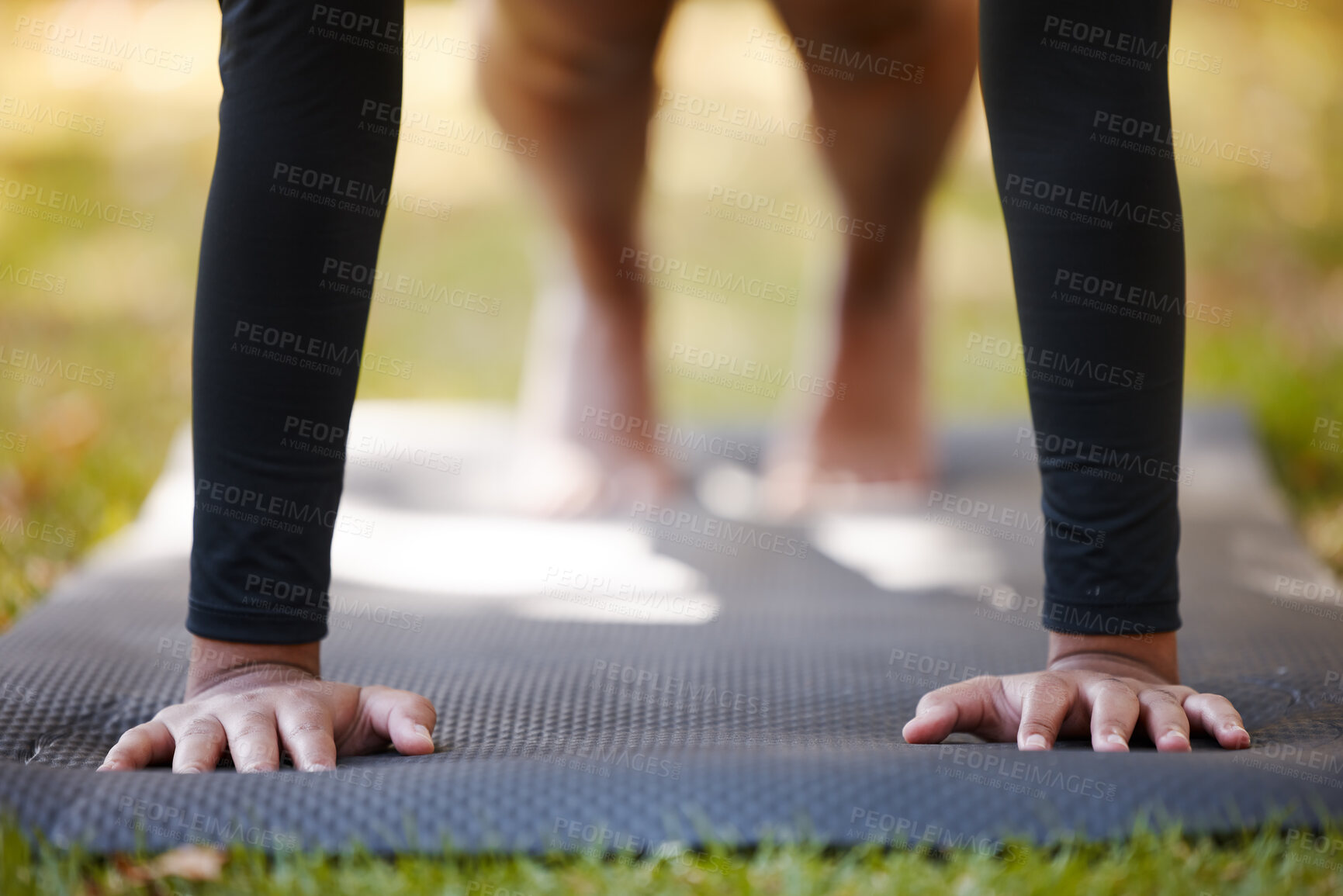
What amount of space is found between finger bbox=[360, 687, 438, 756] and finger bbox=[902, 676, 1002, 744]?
38 cm

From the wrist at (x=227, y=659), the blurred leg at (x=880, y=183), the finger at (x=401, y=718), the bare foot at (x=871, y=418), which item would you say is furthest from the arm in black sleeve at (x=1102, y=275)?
the bare foot at (x=871, y=418)

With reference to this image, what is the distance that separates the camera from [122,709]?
1.08 meters

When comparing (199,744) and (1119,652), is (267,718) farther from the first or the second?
(1119,652)

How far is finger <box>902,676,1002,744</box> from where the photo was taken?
38.3 inches

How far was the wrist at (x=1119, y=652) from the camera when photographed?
0.99 metres

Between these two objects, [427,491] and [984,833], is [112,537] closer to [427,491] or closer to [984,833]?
[427,491]

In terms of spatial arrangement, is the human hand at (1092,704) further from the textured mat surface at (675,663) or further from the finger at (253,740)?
the finger at (253,740)

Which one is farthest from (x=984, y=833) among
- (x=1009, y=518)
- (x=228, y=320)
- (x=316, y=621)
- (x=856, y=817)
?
(x=1009, y=518)

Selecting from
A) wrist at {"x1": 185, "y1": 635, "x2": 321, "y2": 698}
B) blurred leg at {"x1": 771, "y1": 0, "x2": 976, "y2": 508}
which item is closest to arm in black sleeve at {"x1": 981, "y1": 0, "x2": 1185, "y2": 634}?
wrist at {"x1": 185, "y1": 635, "x2": 321, "y2": 698}

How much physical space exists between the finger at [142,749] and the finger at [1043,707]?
24.9 inches

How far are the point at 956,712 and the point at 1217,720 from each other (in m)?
0.19

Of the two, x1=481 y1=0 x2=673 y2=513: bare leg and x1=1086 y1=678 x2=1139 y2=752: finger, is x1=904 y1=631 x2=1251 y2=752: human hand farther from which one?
x1=481 y1=0 x2=673 y2=513: bare leg

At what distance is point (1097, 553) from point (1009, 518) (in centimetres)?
81

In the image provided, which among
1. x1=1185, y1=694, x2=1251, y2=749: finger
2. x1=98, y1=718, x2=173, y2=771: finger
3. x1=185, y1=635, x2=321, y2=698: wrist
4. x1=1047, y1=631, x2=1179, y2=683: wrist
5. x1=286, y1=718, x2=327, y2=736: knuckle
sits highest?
x1=1047, y1=631, x2=1179, y2=683: wrist
